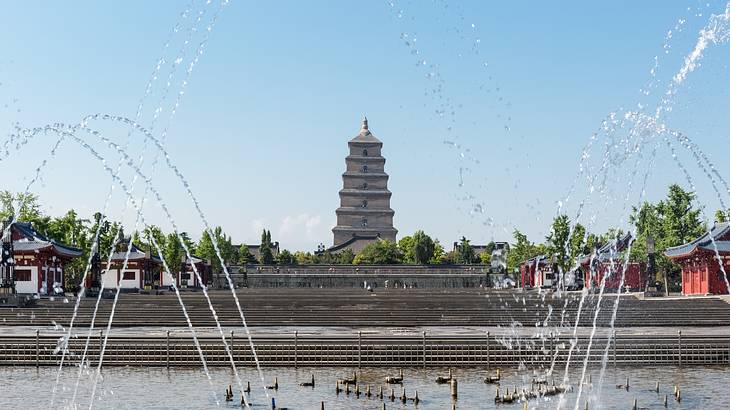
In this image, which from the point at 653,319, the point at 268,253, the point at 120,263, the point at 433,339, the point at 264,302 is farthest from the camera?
the point at 268,253

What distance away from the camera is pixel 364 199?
599 feet

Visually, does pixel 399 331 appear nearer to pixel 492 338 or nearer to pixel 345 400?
pixel 492 338

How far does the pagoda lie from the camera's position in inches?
7067

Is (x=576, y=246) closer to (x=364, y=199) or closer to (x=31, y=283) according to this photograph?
(x=31, y=283)

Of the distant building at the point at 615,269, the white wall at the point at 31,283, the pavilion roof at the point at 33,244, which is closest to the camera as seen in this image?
the pavilion roof at the point at 33,244

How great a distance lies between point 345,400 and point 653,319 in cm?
2687

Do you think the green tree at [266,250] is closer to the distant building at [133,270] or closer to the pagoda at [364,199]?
the pagoda at [364,199]

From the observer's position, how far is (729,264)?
230 ft

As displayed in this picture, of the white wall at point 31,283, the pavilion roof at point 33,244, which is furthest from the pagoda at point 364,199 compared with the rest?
the white wall at point 31,283

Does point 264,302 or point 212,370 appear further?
point 264,302

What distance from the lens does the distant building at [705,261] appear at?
223 ft

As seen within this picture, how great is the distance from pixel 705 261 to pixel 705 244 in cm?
155

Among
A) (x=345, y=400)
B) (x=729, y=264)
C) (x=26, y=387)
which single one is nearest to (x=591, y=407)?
(x=345, y=400)

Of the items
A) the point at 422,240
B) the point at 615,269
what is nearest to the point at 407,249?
the point at 422,240
